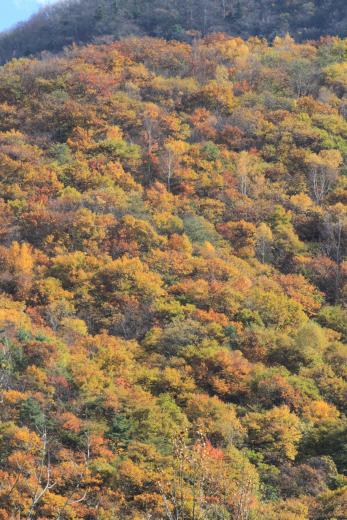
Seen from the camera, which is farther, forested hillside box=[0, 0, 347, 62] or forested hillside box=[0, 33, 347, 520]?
forested hillside box=[0, 0, 347, 62]

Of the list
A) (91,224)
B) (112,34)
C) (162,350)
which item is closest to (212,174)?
(91,224)

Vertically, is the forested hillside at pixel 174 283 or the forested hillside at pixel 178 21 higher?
the forested hillside at pixel 178 21

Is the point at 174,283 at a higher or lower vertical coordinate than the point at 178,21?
lower

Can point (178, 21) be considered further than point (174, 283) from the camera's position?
Yes

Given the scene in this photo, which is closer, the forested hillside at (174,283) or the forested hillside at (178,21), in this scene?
the forested hillside at (174,283)

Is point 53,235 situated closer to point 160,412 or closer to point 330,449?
point 160,412
